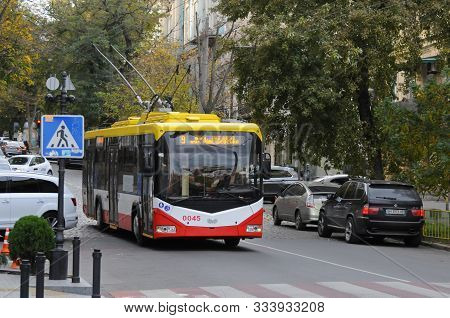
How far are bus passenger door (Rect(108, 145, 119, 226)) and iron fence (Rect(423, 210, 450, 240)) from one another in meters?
9.08

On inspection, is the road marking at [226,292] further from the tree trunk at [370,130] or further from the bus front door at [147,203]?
the tree trunk at [370,130]

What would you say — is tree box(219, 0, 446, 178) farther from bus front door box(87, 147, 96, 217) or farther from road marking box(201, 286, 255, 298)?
road marking box(201, 286, 255, 298)

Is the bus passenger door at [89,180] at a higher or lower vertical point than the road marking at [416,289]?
higher

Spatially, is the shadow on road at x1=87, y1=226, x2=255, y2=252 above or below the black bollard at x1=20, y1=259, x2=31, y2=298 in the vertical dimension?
below

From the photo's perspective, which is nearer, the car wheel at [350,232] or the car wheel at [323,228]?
the car wheel at [350,232]

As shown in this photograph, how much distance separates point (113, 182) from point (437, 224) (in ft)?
30.8

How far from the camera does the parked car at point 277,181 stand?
134ft

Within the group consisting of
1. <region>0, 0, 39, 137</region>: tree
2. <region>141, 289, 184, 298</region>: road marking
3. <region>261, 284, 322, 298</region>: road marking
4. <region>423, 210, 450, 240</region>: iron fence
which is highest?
<region>0, 0, 39, 137</region>: tree

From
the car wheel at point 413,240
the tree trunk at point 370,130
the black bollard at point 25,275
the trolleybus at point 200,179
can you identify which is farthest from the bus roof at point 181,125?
the tree trunk at point 370,130

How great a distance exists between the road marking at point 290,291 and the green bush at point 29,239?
403 centimetres

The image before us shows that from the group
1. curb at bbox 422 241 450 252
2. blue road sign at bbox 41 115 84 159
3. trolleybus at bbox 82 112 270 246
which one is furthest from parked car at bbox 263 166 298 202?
blue road sign at bbox 41 115 84 159

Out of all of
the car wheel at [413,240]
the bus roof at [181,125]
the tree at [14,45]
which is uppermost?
the tree at [14,45]

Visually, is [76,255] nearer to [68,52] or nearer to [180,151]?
[180,151]

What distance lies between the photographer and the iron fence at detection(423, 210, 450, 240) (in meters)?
24.7
